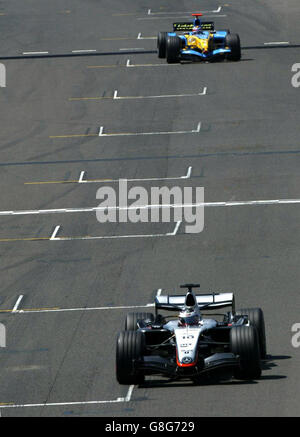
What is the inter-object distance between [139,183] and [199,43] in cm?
1610

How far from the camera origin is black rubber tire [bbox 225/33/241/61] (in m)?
53.1

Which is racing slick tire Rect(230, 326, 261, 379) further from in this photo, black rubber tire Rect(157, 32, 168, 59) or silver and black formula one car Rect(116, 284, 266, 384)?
black rubber tire Rect(157, 32, 168, 59)

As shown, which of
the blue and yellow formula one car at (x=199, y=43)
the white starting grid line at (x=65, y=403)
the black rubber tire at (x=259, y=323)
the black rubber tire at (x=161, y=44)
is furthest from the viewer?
the black rubber tire at (x=161, y=44)

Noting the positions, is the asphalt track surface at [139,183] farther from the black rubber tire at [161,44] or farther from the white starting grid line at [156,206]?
the black rubber tire at [161,44]

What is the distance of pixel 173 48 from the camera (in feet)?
176

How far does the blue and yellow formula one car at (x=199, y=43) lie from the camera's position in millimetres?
53031

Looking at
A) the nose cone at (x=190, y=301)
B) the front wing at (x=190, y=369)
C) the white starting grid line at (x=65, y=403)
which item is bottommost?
the white starting grid line at (x=65, y=403)

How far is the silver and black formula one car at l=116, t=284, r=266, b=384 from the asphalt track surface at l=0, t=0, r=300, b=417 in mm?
403

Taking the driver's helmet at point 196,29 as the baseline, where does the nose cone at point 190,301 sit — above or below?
below

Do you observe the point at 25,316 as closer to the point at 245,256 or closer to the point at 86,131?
the point at 245,256

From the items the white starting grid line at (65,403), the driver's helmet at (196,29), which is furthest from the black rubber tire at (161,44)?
the white starting grid line at (65,403)

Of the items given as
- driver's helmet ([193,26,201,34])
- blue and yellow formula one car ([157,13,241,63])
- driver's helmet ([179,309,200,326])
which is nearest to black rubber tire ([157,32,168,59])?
blue and yellow formula one car ([157,13,241,63])

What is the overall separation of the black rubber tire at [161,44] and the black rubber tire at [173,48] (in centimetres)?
84

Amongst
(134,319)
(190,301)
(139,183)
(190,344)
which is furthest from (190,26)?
(190,344)
